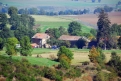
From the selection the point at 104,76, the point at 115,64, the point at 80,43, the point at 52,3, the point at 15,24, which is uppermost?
the point at 104,76

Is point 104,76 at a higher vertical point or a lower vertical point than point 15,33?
higher

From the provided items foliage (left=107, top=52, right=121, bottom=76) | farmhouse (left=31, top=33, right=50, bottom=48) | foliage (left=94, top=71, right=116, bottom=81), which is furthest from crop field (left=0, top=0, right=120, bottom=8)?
foliage (left=94, top=71, right=116, bottom=81)

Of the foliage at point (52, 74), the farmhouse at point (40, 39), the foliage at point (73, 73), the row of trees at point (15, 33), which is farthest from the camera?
the farmhouse at point (40, 39)

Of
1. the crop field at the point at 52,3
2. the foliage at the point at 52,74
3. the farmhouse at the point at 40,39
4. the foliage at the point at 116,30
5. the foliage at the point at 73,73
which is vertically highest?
the foliage at the point at 52,74

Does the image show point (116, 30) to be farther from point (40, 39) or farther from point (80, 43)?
point (40, 39)

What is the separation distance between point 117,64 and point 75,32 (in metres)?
38.0

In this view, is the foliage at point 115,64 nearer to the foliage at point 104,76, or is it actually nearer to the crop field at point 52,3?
the foliage at point 104,76

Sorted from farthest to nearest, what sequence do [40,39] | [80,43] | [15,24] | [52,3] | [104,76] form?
[52,3], [15,24], [40,39], [80,43], [104,76]

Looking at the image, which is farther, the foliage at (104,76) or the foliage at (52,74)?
the foliage at (104,76)

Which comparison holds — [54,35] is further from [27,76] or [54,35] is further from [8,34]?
[27,76]

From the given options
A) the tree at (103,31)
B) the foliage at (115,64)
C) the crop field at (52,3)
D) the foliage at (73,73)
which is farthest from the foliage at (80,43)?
the crop field at (52,3)

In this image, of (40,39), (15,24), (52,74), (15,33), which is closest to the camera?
Result: (52,74)

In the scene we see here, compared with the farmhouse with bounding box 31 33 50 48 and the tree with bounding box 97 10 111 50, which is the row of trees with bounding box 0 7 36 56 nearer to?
the farmhouse with bounding box 31 33 50 48

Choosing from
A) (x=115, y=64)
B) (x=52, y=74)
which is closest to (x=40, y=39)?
(x=115, y=64)
